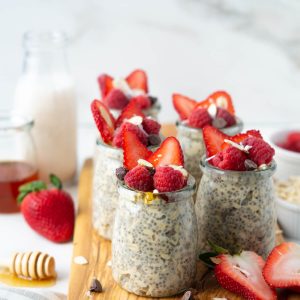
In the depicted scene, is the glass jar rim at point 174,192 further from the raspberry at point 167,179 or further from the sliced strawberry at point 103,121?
the sliced strawberry at point 103,121

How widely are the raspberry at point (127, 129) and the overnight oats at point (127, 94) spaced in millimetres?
212

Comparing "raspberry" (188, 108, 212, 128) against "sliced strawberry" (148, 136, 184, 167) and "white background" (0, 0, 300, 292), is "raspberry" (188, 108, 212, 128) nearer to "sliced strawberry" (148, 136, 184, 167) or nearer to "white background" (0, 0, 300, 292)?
"sliced strawberry" (148, 136, 184, 167)

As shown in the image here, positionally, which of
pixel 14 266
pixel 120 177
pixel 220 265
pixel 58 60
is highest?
pixel 58 60

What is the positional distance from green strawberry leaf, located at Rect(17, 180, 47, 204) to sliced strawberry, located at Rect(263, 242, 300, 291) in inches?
26.6

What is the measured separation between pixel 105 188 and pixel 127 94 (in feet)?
1.09

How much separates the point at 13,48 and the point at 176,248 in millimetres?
1579

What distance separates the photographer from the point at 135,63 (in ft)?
8.95

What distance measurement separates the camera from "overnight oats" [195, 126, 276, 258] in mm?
1393

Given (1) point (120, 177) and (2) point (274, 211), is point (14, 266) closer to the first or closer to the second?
(1) point (120, 177)

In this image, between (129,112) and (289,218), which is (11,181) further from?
(289,218)

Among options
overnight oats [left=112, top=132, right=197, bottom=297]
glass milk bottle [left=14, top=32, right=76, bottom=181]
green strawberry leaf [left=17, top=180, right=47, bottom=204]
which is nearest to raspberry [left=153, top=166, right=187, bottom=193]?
overnight oats [left=112, top=132, right=197, bottom=297]

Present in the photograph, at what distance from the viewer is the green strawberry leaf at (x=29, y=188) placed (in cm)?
181

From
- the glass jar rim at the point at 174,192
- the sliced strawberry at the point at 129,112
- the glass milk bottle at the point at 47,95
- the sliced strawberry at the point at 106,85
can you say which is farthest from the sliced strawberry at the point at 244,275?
the glass milk bottle at the point at 47,95

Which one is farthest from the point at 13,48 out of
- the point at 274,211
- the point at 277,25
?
the point at 274,211
